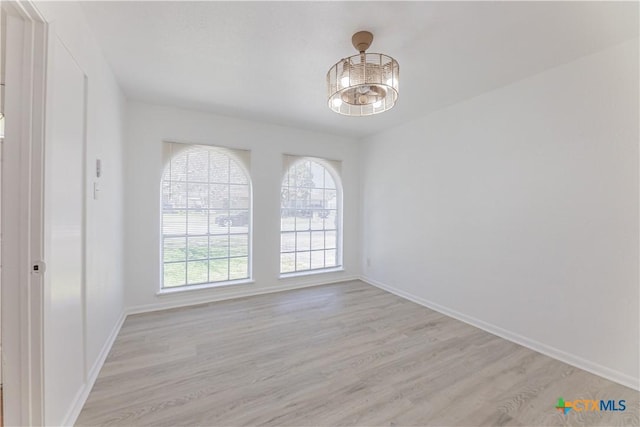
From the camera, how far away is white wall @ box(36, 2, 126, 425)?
5.04ft

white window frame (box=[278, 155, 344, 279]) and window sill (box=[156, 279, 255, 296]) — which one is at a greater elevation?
white window frame (box=[278, 155, 344, 279])

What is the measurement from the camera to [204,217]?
355cm

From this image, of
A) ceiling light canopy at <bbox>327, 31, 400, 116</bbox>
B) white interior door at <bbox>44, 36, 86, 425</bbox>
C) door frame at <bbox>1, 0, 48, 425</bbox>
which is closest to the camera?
door frame at <bbox>1, 0, 48, 425</bbox>

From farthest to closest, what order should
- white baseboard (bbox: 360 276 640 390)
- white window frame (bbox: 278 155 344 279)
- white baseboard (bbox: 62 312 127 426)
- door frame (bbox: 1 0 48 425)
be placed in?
1. white window frame (bbox: 278 155 344 279)
2. white baseboard (bbox: 360 276 640 390)
3. white baseboard (bbox: 62 312 127 426)
4. door frame (bbox: 1 0 48 425)

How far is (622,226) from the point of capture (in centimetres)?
194

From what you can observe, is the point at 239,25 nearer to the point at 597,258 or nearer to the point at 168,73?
the point at 168,73

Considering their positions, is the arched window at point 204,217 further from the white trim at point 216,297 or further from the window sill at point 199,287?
the white trim at point 216,297

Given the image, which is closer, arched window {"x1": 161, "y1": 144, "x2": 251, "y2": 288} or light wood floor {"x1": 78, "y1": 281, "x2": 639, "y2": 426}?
light wood floor {"x1": 78, "y1": 281, "x2": 639, "y2": 426}

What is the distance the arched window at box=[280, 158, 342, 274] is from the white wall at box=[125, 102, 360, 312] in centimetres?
17

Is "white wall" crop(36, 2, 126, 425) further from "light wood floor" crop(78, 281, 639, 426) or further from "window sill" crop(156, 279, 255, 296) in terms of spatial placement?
"window sill" crop(156, 279, 255, 296)

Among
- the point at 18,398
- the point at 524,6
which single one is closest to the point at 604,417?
the point at 524,6

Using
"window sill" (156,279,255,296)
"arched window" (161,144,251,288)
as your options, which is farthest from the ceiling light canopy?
"window sill" (156,279,255,296)

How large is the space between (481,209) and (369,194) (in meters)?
1.90

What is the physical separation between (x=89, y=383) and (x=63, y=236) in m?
1.13
